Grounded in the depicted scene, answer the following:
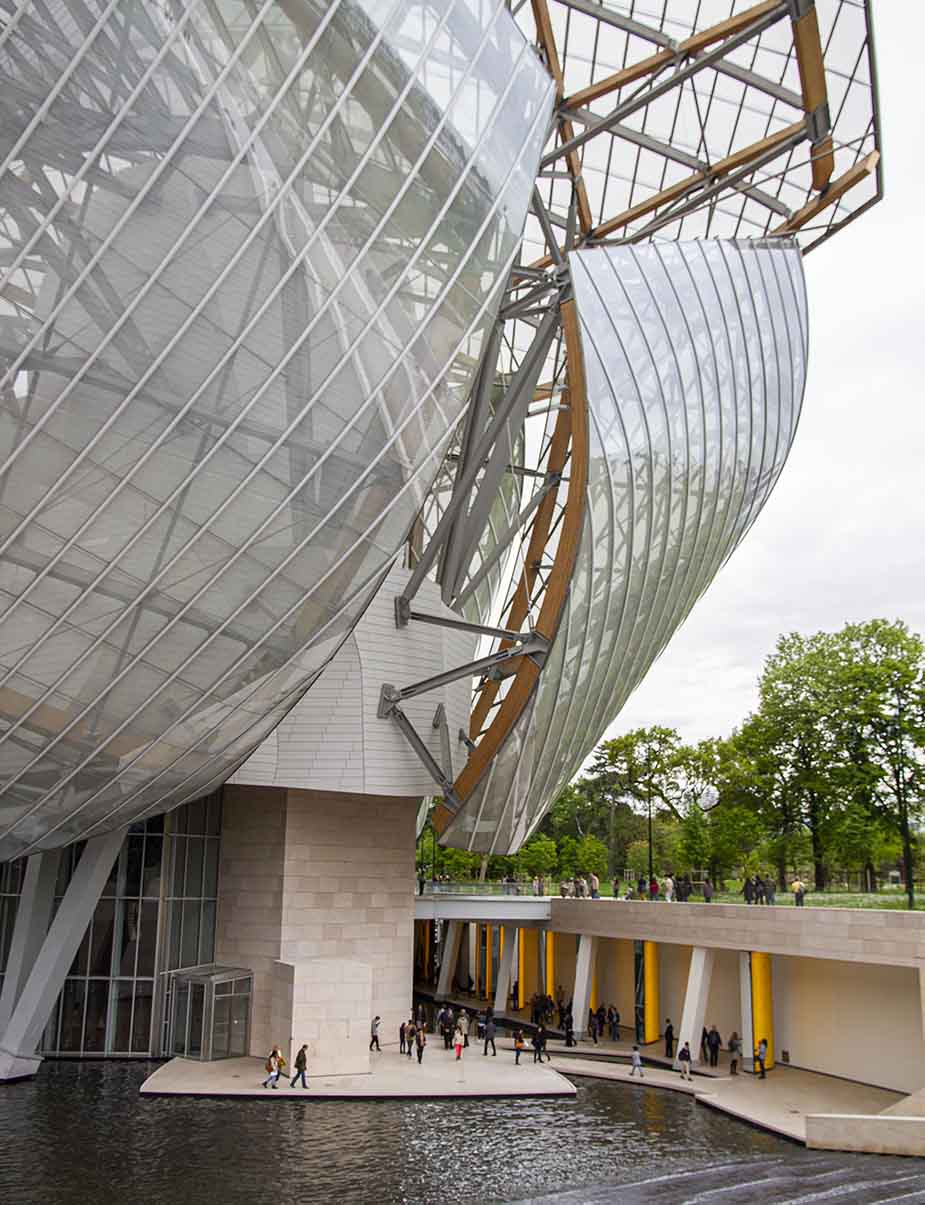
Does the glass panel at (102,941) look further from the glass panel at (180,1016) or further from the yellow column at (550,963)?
the yellow column at (550,963)

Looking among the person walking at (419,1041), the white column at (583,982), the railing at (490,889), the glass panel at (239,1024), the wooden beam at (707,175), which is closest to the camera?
the wooden beam at (707,175)

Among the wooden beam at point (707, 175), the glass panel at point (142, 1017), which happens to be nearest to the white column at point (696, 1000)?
the glass panel at point (142, 1017)

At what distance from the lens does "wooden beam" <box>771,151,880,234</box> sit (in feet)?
101

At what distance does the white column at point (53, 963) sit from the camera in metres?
28.0

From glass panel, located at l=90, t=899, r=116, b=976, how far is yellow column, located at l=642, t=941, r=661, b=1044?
18.5 meters

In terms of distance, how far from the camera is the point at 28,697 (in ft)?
65.9

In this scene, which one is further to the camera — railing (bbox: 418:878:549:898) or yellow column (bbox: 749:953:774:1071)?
railing (bbox: 418:878:549:898)

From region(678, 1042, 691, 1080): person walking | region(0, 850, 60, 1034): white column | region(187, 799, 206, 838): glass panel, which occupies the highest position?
region(187, 799, 206, 838): glass panel

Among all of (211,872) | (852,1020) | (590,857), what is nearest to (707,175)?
(852,1020)

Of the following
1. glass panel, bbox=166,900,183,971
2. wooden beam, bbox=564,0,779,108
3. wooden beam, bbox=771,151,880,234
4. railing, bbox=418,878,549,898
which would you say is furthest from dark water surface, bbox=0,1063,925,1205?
wooden beam, bbox=771,151,880,234

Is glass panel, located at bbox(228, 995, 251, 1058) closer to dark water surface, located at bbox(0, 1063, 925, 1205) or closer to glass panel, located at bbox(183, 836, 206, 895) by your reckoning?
glass panel, located at bbox(183, 836, 206, 895)

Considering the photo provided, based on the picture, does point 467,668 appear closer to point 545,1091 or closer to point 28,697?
point 545,1091

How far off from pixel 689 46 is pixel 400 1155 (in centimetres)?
2512

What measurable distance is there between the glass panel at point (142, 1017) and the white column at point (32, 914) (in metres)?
3.71
